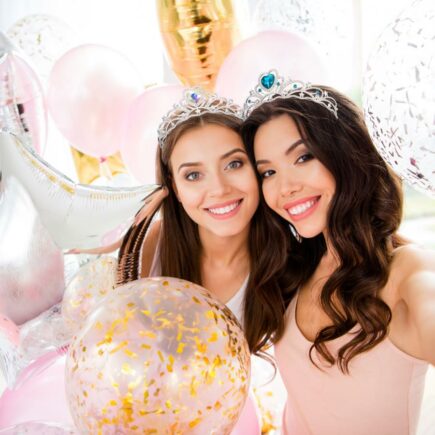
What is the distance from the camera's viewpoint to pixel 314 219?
181 centimetres

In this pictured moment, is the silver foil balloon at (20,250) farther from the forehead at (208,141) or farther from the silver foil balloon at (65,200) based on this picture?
the forehead at (208,141)

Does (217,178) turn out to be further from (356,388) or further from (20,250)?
(356,388)

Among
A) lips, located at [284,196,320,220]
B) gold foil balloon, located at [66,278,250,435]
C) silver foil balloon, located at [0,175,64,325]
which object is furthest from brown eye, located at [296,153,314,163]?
silver foil balloon, located at [0,175,64,325]

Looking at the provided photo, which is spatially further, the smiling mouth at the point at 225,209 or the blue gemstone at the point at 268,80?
the smiling mouth at the point at 225,209

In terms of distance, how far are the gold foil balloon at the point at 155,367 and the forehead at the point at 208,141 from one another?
0.79 metres

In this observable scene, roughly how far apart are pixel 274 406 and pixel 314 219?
3.92 feet

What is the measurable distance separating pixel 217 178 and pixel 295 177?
0.35m

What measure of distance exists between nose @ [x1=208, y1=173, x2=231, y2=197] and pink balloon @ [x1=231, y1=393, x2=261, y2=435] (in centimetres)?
71

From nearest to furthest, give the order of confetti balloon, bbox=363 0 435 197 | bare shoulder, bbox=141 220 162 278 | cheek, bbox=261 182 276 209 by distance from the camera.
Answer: confetti balloon, bbox=363 0 435 197, cheek, bbox=261 182 276 209, bare shoulder, bbox=141 220 162 278

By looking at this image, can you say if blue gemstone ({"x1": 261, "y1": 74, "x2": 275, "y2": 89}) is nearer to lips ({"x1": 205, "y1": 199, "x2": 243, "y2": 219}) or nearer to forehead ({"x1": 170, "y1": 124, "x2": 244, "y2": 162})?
forehead ({"x1": 170, "y1": 124, "x2": 244, "y2": 162})

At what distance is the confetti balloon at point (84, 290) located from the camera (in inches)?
68.8

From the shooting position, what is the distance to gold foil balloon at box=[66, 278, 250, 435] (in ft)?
4.05

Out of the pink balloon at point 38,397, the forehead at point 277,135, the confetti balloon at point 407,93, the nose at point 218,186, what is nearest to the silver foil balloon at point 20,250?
the pink balloon at point 38,397

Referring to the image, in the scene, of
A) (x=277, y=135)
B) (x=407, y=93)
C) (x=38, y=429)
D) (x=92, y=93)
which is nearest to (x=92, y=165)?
(x=92, y=93)
